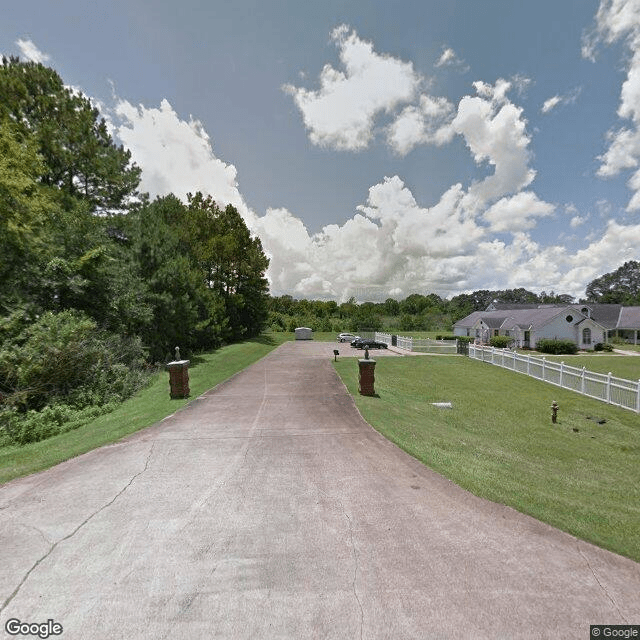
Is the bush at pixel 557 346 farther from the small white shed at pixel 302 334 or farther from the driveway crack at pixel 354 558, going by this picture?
the driveway crack at pixel 354 558

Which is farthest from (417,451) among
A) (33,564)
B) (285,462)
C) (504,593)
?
(33,564)

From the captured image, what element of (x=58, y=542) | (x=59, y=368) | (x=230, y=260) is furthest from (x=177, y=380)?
(x=230, y=260)

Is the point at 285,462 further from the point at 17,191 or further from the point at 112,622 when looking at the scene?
the point at 17,191

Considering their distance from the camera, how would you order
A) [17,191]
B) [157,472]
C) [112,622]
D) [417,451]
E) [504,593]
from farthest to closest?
1. [17,191]
2. [417,451]
3. [157,472]
4. [504,593]
5. [112,622]

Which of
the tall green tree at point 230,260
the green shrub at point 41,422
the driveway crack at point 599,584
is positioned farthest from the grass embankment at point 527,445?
the tall green tree at point 230,260

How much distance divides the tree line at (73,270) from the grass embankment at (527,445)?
10.2m

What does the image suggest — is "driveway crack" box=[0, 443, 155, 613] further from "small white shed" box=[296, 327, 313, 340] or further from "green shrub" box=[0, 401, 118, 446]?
"small white shed" box=[296, 327, 313, 340]

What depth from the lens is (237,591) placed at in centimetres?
306

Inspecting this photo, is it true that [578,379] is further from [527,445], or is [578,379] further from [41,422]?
[41,422]

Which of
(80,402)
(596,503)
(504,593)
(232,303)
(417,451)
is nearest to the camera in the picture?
(504,593)

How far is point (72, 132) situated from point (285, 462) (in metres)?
24.7

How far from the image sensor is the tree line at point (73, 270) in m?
10.7

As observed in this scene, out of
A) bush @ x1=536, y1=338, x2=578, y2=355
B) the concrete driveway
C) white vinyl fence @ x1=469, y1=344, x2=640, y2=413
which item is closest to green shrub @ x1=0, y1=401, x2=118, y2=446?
the concrete driveway

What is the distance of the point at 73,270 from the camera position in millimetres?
13867
